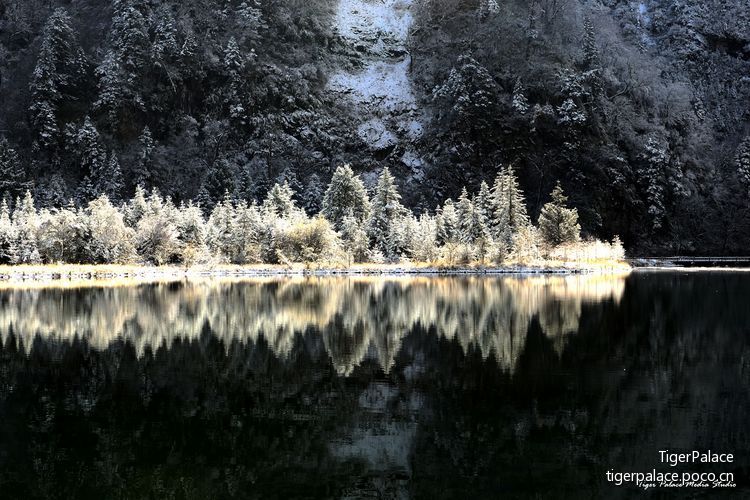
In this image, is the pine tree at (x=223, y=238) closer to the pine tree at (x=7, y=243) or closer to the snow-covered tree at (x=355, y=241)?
the snow-covered tree at (x=355, y=241)

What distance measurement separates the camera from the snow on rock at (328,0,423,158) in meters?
136

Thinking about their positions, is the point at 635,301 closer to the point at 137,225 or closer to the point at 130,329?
the point at 130,329

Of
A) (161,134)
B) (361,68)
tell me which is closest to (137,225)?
(161,134)

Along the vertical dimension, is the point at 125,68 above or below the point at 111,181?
above

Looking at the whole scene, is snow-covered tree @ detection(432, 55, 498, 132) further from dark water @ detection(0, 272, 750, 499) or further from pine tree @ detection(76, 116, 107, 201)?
dark water @ detection(0, 272, 750, 499)

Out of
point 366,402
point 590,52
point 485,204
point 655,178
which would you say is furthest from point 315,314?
point 590,52

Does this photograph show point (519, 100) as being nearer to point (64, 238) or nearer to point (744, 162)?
point (744, 162)

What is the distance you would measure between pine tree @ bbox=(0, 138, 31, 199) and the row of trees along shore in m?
27.9

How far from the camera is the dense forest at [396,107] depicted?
124438mm

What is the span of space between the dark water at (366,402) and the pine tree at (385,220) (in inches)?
2070

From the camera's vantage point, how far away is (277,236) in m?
84.3

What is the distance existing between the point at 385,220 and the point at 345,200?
8.61 m

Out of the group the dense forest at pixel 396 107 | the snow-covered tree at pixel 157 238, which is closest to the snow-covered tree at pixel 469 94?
the dense forest at pixel 396 107

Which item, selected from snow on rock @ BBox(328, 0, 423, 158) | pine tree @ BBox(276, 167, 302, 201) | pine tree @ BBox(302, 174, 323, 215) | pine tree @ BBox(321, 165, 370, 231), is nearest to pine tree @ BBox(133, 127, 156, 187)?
pine tree @ BBox(276, 167, 302, 201)
